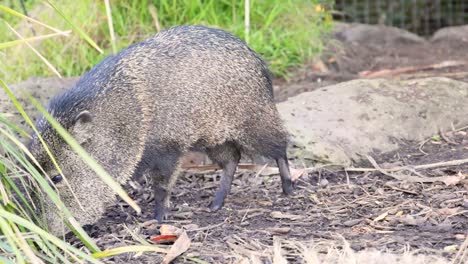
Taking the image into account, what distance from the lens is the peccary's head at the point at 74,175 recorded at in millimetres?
3977

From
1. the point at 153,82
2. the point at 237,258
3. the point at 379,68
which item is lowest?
the point at 379,68

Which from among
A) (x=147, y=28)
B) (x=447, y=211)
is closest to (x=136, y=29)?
(x=147, y=28)

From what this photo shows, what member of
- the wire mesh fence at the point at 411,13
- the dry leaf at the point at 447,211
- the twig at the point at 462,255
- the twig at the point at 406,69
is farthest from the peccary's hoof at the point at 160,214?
the wire mesh fence at the point at 411,13

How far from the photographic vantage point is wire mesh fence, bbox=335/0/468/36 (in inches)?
392

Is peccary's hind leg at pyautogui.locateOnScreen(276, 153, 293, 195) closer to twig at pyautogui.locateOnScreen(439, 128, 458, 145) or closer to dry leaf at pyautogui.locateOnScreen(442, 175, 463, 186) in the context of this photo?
dry leaf at pyautogui.locateOnScreen(442, 175, 463, 186)

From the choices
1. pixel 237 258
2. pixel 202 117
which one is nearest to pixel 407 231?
pixel 237 258

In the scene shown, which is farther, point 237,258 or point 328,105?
point 328,105

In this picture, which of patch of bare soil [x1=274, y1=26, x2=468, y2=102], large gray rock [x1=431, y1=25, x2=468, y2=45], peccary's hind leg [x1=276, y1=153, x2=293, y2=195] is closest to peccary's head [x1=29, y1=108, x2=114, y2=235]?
peccary's hind leg [x1=276, y1=153, x2=293, y2=195]

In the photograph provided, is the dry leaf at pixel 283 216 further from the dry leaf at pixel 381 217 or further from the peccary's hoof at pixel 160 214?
the peccary's hoof at pixel 160 214

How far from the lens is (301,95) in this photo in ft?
20.1

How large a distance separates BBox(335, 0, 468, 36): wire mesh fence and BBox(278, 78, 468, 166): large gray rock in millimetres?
3873

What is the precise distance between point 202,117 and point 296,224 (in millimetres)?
794

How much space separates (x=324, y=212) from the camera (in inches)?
171

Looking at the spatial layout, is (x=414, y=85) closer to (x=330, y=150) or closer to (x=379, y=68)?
(x=330, y=150)
